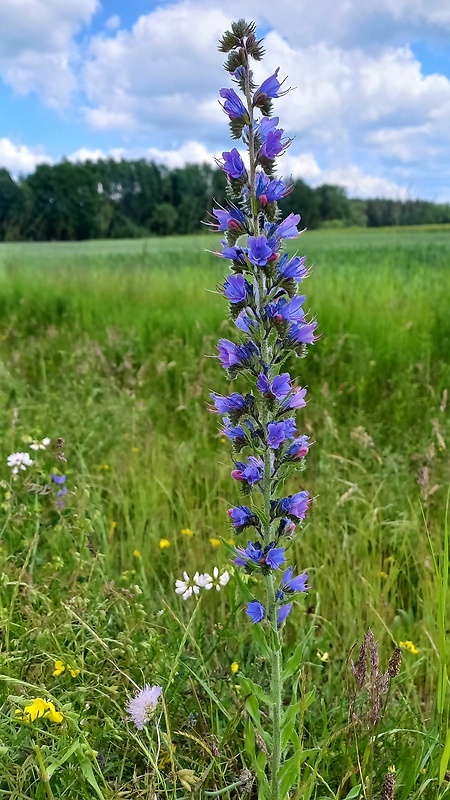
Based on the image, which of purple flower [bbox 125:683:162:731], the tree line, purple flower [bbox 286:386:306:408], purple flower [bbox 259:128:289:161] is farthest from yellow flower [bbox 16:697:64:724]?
the tree line

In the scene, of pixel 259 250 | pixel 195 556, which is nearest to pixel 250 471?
pixel 259 250

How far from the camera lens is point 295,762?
1319mm

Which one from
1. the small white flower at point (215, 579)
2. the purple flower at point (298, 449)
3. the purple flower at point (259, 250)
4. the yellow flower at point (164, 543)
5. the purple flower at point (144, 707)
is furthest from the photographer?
the yellow flower at point (164, 543)

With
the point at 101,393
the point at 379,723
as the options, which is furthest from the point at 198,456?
the point at 379,723

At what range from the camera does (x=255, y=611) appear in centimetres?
140

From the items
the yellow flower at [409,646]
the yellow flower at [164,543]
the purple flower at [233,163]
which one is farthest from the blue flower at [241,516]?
the yellow flower at [164,543]

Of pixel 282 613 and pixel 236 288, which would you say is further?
pixel 282 613

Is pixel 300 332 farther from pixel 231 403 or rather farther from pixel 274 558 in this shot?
pixel 274 558

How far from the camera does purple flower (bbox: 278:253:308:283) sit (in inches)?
51.3

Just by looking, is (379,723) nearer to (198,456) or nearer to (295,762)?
(295,762)

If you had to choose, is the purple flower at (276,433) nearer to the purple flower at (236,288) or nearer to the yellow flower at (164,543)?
the purple flower at (236,288)

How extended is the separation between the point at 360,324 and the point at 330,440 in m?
2.05

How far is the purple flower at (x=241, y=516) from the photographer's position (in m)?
1.40

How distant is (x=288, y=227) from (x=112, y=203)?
1522 cm
